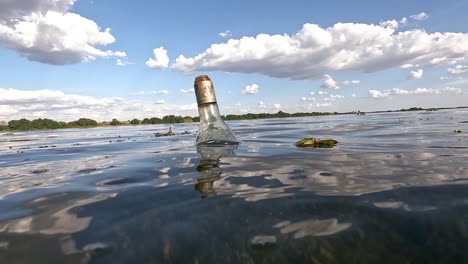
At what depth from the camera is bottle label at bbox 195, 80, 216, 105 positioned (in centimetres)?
750

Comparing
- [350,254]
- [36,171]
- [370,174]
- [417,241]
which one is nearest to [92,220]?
[350,254]

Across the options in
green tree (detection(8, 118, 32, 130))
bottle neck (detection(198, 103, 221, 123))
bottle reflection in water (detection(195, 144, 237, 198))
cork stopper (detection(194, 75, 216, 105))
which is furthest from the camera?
green tree (detection(8, 118, 32, 130))

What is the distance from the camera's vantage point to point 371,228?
250cm

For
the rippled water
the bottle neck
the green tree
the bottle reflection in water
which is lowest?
the rippled water

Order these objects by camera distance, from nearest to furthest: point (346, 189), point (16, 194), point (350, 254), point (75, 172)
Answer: point (350, 254) → point (346, 189) → point (16, 194) → point (75, 172)

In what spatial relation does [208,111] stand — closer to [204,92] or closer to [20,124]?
[204,92]

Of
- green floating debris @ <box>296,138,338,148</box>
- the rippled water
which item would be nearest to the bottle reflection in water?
the rippled water

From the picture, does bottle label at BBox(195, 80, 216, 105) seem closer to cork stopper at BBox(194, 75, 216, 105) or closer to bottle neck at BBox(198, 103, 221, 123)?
cork stopper at BBox(194, 75, 216, 105)

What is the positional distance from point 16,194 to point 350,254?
14.5 ft

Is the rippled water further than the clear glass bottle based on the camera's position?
No

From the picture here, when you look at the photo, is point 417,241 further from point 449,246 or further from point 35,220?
point 35,220

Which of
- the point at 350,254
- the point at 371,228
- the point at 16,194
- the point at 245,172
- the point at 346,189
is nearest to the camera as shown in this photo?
the point at 350,254

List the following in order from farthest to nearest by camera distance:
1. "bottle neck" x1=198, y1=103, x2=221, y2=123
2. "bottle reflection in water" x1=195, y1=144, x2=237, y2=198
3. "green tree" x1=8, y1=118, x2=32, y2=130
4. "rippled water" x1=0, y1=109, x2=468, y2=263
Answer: "green tree" x1=8, y1=118, x2=32, y2=130, "bottle neck" x1=198, y1=103, x2=221, y2=123, "bottle reflection in water" x1=195, y1=144, x2=237, y2=198, "rippled water" x1=0, y1=109, x2=468, y2=263

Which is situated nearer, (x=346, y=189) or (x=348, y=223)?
(x=348, y=223)
